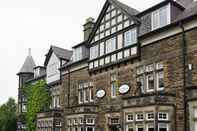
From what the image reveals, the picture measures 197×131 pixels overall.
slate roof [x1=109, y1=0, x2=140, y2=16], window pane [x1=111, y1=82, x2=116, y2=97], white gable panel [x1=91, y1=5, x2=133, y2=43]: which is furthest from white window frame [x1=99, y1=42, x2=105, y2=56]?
slate roof [x1=109, y1=0, x2=140, y2=16]

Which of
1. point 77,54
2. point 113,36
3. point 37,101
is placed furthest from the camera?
point 37,101

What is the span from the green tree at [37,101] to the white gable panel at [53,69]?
1015mm

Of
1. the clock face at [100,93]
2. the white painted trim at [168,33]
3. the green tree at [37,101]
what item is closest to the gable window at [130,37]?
the white painted trim at [168,33]

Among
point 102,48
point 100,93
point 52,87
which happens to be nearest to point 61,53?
point 52,87

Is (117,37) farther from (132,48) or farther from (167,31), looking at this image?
(167,31)

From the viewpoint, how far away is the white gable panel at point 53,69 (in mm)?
39531

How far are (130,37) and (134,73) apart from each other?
8.84ft

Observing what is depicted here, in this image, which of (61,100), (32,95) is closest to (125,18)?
(61,100)

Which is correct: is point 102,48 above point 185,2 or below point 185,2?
below

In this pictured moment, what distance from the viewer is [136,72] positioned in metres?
27.2

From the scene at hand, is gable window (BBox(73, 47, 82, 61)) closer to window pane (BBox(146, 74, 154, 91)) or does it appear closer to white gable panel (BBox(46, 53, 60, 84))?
white gable panel (BBox(46, 53, 60, 84))

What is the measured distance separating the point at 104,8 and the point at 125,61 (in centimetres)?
552

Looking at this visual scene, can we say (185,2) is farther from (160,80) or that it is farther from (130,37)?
(160,80)

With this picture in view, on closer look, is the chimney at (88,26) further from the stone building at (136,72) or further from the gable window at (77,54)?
the stone building at (136,72)
